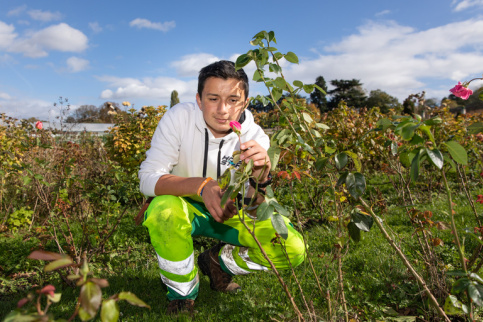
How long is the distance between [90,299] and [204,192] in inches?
47.1

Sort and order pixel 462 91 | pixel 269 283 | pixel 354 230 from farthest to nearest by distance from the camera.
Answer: pixel 269 283
pixel 462 91
pixel 354 230

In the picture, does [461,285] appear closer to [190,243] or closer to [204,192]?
[204,192]

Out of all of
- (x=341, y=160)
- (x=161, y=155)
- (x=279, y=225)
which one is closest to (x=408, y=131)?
(x=341, y=160)

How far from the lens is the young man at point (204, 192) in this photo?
1983 mm

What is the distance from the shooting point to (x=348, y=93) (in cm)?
5259

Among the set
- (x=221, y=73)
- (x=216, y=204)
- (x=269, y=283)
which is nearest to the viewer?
(x=216, y=204)

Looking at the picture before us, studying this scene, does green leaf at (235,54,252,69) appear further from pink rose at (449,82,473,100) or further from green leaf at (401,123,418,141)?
pink rose at (449,82,473,100)

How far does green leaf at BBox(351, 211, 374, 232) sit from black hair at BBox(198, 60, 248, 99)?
1.35m

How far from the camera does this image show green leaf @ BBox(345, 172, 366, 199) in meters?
1.12

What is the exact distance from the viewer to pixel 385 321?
190 centimetres

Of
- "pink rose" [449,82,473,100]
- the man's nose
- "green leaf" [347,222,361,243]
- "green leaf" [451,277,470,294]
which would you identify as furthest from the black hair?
"green leaf" [451,277,470,294]

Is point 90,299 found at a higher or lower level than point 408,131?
lower

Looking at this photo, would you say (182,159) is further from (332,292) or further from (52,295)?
(52,295)

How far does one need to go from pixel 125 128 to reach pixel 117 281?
9.98ft
